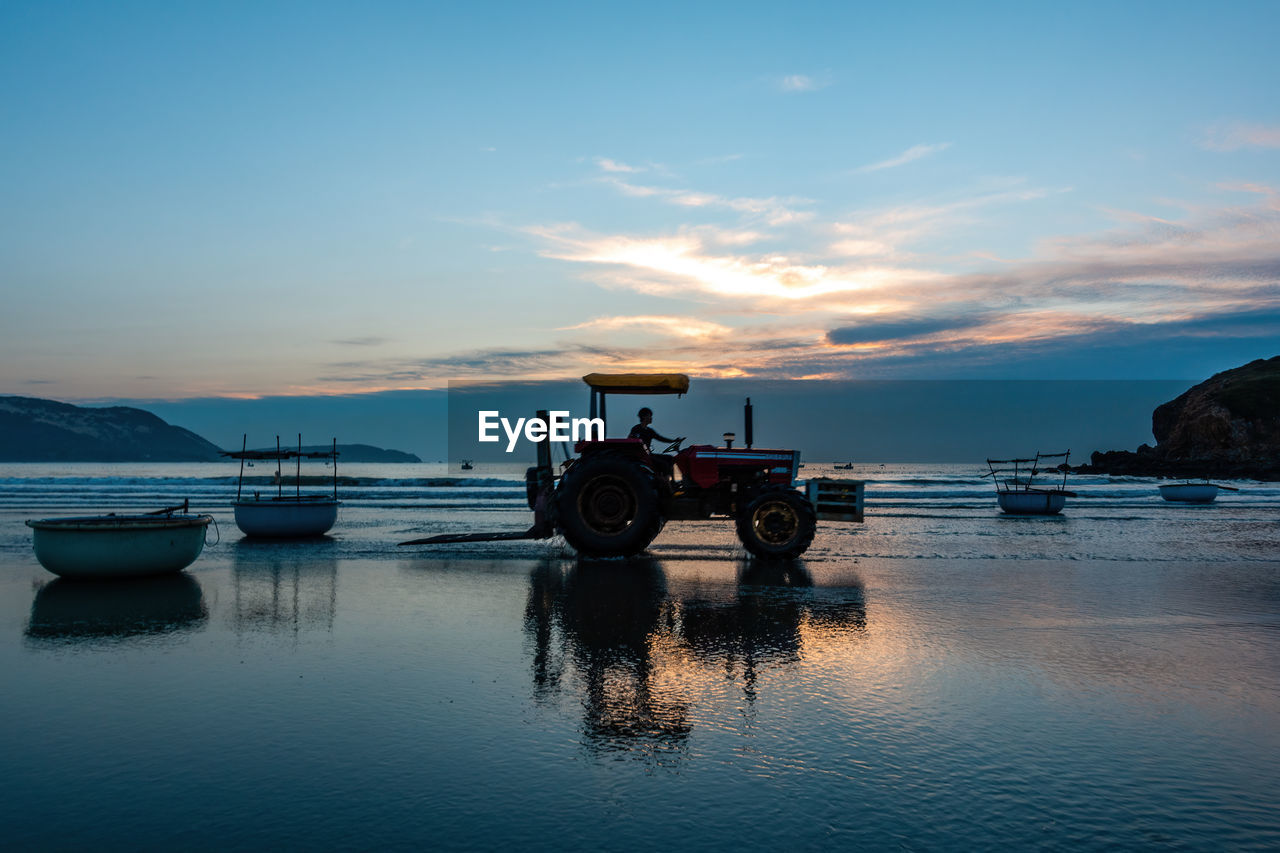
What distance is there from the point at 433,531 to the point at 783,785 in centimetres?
1500

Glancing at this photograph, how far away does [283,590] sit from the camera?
9.41 m

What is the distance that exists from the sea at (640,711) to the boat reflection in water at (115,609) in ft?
0.18

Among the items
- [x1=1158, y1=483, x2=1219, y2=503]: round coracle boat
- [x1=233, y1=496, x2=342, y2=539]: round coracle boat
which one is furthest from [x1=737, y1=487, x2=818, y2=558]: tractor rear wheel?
[x1=1158, y1=483, x2=1219, y2=503]: round coracle boat

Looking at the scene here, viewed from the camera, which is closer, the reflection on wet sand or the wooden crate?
the reflection on wet sand

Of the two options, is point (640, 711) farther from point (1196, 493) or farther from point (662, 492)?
point (1196, 493)

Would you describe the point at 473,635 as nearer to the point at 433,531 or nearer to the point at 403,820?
the point at 403,820

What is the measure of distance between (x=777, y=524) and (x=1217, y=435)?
8435cm

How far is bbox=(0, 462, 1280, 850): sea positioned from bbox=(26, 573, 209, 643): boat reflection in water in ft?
0.18

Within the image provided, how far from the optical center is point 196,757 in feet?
13.1

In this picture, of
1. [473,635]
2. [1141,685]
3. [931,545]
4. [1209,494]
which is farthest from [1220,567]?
[1209,494]

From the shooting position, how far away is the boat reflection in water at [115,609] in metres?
7.06

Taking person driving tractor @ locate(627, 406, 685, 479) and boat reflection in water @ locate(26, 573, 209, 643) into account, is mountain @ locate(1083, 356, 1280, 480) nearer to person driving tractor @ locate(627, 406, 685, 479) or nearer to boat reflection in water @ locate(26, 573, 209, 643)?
person driving tractor @ locate(627, 406, 685, 479)

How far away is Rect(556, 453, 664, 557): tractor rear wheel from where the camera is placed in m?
11.8

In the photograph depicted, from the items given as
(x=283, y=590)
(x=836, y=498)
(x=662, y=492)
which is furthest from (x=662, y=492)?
(x=283, y=590)
